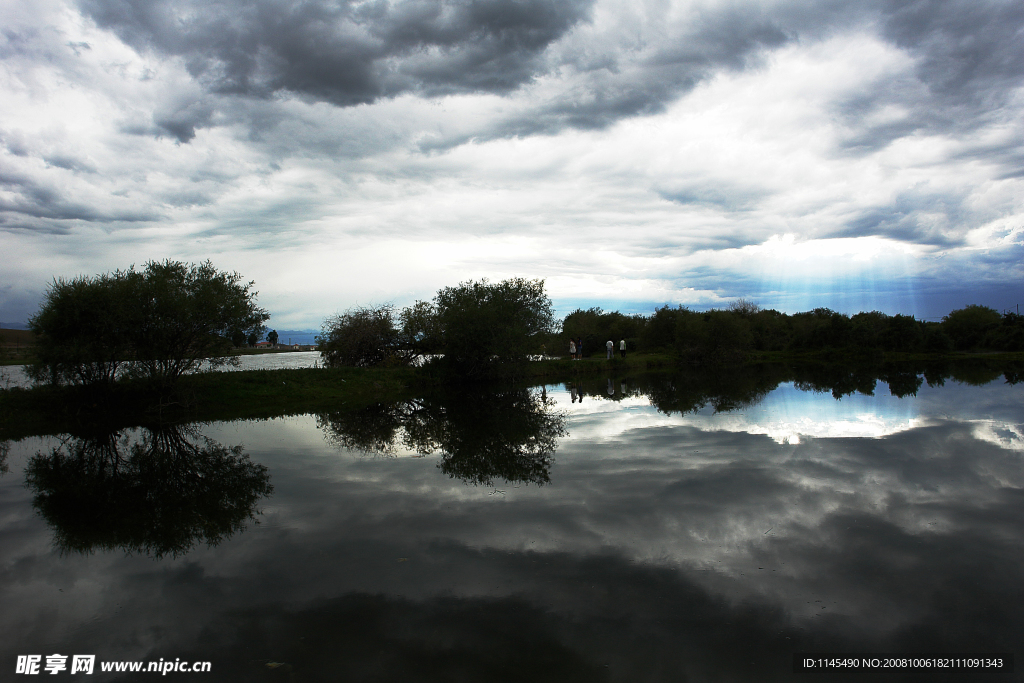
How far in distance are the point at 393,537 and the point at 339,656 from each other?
3153 mm

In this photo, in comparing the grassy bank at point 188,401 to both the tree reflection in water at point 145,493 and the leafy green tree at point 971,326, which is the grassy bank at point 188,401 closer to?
the tree reflection in water at point 145,493

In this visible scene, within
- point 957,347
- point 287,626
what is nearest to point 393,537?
point 287,626

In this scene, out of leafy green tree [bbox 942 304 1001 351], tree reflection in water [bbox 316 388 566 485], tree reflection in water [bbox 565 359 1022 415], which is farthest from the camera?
leafy green tree [bbox 942 304 1001 351]

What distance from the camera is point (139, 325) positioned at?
20.7m

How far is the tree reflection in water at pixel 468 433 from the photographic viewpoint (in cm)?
1304

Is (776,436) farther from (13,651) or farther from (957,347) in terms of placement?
(957,347)

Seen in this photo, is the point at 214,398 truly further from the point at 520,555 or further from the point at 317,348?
the point at 520,555

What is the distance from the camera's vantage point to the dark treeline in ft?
185


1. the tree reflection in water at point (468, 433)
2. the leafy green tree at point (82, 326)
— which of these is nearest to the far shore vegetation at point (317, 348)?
the leafy green tree at point (82, 326)

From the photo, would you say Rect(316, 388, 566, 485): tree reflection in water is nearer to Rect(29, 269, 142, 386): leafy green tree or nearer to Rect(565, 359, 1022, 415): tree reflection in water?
Rect(565, 359, 1022, 415): tree reflection in water

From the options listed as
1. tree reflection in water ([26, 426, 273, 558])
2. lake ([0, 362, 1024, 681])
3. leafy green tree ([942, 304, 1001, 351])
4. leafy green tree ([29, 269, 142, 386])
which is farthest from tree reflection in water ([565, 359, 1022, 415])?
leafy green tree ([942, 304, 1001, 351])

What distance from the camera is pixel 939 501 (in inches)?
382

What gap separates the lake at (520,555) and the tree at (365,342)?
66.3ft

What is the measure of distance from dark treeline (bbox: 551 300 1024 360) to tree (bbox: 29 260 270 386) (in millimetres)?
38973
